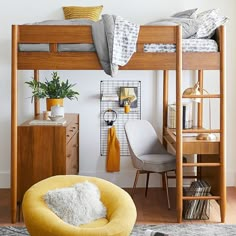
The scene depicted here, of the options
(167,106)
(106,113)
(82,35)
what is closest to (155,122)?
(167,106)

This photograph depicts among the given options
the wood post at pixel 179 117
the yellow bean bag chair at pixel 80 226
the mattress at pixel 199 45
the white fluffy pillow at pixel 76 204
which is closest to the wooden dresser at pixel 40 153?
the yellow bean bag chair at pixel 80 226

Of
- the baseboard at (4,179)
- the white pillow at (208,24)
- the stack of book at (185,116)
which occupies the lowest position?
the baseboard at (4,179)

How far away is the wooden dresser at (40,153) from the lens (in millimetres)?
3904

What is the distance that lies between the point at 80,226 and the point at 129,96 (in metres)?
2.37

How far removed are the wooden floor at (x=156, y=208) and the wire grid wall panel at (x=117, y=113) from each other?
2.07 feet

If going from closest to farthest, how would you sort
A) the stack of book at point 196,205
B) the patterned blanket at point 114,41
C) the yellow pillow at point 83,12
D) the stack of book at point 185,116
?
the patterned blanket at point 114,41 → the stack of book at point 196,205 → the stack of book at point 185,116 → the yellow pillow at point 83,12

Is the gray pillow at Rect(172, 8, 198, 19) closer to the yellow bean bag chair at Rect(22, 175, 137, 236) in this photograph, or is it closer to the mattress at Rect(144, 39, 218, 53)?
the mattress at Rect(144, 39, 218, 53)

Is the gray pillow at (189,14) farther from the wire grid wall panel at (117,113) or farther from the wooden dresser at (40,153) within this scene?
the wooden dresser at (40,153)

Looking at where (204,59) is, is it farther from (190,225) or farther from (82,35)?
(190,225)

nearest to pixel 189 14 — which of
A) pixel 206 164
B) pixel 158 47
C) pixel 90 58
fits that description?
pixel 158 47

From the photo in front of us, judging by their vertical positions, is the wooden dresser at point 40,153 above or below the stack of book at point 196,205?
above

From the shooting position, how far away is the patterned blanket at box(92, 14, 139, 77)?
12.1ft

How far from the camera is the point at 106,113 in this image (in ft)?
17.0

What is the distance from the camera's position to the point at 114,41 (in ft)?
12.0
